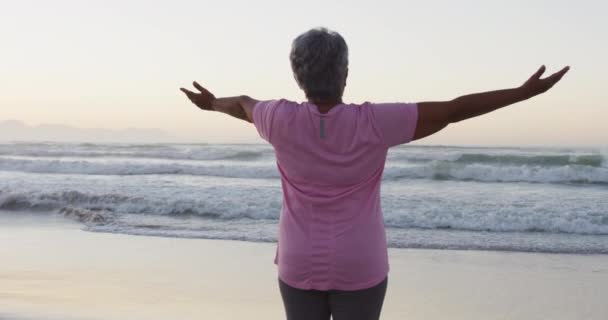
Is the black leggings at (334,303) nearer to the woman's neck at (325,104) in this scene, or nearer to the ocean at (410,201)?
the woman's neck at (325,104)

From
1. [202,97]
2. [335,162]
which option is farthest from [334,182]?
[202,97]

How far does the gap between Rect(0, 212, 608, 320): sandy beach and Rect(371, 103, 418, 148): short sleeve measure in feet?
11.7

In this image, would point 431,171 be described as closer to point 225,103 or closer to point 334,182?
point 225,103

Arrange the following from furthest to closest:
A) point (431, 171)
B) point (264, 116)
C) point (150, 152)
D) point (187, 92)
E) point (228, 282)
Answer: point (150, 152) → point (431, 171) → point (228, 282) → point (187, 92) → point (264, 116)

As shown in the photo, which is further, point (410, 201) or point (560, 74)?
point (410, 201)

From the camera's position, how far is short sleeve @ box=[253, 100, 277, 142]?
1.90m

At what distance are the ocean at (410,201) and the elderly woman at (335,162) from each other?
6.46 metres

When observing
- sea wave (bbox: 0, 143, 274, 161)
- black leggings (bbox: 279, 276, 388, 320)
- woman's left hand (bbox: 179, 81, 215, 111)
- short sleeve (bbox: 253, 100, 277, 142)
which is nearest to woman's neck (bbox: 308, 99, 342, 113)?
short sleeve (bbox: 253, 100, 277, 142)

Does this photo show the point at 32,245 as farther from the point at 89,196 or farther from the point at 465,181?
the point at 465,181

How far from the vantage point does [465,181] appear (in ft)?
→ 61.7

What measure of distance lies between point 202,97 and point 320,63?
50 centimetres

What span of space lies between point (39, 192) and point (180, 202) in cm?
348

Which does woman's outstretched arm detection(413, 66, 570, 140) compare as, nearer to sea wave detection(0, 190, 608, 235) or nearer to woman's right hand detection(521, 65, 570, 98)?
woman's right hand detection(521, 65, 570, 98)

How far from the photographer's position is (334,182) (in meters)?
1.88
